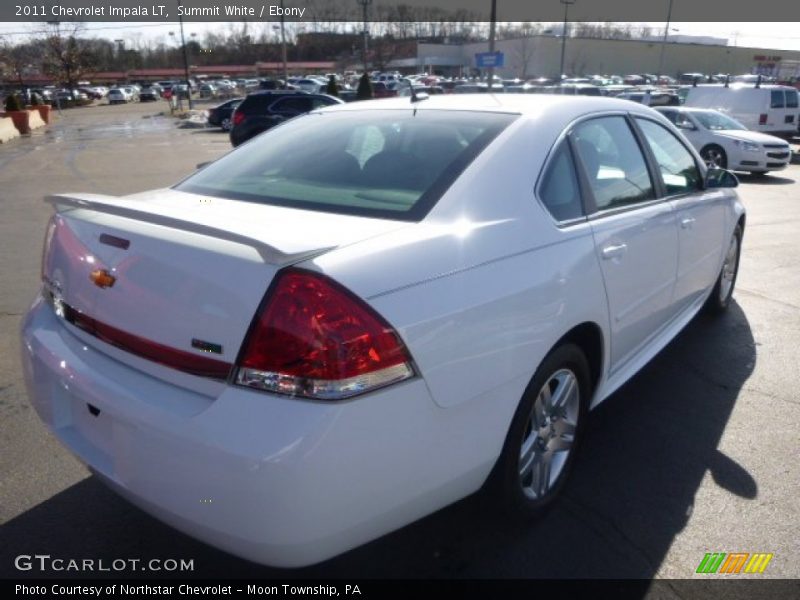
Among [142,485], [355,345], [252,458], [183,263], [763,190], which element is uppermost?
[183,263]

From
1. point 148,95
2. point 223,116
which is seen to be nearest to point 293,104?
point 223,116

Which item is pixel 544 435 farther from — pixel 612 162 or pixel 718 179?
pixel 718 179

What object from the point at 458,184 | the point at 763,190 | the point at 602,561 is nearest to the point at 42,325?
the point at 458,184

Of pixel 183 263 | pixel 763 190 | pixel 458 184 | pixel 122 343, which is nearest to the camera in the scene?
pixel 183 263

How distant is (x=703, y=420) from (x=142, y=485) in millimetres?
2939

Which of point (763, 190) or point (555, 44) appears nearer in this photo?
point (763, 190)

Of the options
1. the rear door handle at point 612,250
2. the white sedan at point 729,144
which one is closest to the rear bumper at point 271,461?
the rear door handle at point 612,250

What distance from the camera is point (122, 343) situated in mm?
2105

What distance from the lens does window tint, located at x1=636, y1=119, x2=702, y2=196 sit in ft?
12.2

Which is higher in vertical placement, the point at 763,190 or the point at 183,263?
the point at 183,263

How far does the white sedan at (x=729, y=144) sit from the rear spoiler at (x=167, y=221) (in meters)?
14.0

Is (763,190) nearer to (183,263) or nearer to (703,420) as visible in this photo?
(703,420)

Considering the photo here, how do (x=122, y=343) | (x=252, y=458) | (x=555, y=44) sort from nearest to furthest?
(x=252, y=458) → (x=122, y=343) → (x=555, y=44)

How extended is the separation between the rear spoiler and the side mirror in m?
3.26
